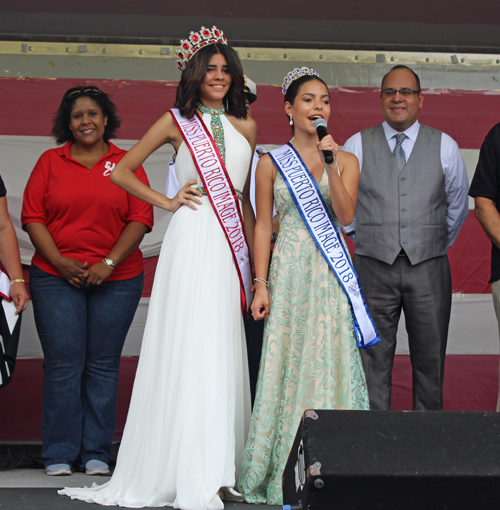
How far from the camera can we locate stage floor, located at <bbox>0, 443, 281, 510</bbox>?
7.18 feet

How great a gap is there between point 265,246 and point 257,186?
240 millimetres

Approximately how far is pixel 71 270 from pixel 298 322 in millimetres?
1048

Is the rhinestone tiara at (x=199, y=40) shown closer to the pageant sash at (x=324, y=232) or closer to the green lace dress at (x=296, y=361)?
the pageant sash at (x=324, y=232)

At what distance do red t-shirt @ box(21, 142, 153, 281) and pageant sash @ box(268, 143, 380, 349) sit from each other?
82 cm

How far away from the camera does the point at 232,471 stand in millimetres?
2268

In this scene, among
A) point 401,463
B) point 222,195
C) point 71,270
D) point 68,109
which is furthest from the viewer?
point 68,109

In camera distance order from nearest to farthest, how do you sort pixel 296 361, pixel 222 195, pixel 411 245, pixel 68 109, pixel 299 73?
pixel 296 361, pixel 222 195, pixel 299 73, pixel 411 245, pixel 68 109

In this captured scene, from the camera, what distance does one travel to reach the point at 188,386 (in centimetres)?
229

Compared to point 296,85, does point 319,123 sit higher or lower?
lower

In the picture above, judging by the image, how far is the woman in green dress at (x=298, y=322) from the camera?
7.52 feet

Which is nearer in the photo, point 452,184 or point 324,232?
point 324,232

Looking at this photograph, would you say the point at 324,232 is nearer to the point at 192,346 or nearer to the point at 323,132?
the point at 323,132

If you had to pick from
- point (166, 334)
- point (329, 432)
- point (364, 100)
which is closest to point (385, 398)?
point (166, 334)

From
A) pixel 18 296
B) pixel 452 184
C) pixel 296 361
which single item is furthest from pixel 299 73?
pixel 18 296
